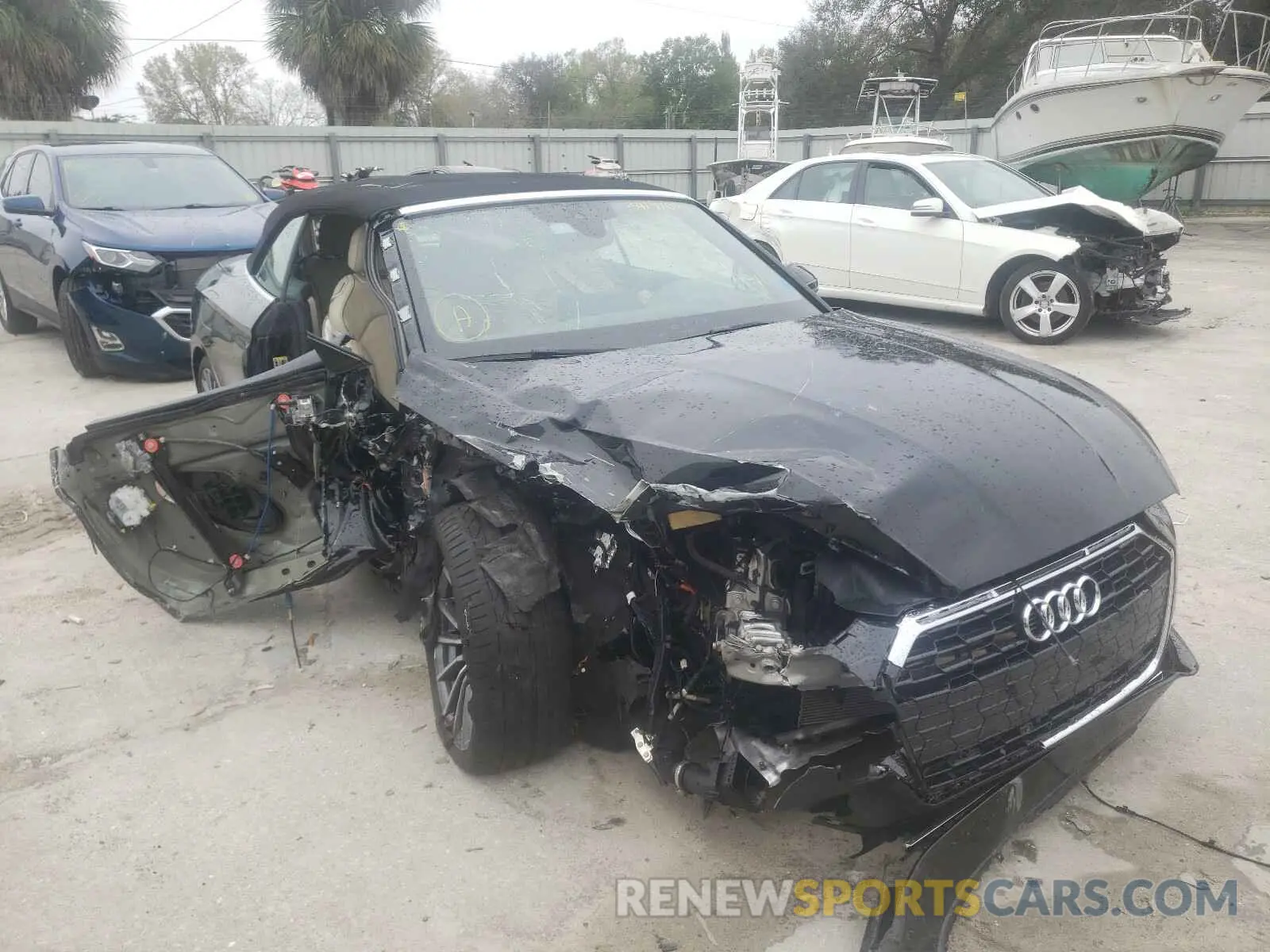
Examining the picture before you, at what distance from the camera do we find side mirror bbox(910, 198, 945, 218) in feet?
27.8

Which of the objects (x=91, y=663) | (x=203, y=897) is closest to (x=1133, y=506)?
(x=203, y=897)

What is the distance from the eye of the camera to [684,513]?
95.0 inches

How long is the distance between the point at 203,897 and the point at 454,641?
97 centimetres

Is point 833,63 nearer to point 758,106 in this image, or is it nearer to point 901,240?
point 758,106

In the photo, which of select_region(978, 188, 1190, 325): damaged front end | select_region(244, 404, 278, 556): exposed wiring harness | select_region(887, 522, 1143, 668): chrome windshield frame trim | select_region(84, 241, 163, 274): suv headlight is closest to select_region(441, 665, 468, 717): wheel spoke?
select_region(244, 404, 278, 556): exposed wiring harness

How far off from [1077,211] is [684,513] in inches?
295

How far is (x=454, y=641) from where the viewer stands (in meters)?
3.14

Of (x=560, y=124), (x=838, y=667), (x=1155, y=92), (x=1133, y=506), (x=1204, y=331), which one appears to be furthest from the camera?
(x=560, y=124)

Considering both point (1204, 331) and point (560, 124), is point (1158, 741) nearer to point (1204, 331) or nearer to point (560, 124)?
point (1204, 331)

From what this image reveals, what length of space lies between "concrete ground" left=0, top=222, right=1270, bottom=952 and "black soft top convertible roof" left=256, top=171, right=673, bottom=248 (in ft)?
5.45

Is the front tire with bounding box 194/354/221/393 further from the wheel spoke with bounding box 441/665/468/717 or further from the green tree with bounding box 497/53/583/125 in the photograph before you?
the green tree with bounding box 497/53/583/125

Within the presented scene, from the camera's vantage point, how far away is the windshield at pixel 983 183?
895 centimetres

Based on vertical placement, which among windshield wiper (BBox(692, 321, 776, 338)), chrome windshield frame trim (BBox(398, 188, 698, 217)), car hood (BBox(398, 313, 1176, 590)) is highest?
chrome windshield frame trim (BBox(398, 188, 698, 217))

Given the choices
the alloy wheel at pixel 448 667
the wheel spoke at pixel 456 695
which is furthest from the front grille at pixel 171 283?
the wheel spoke at pixel 456 695
